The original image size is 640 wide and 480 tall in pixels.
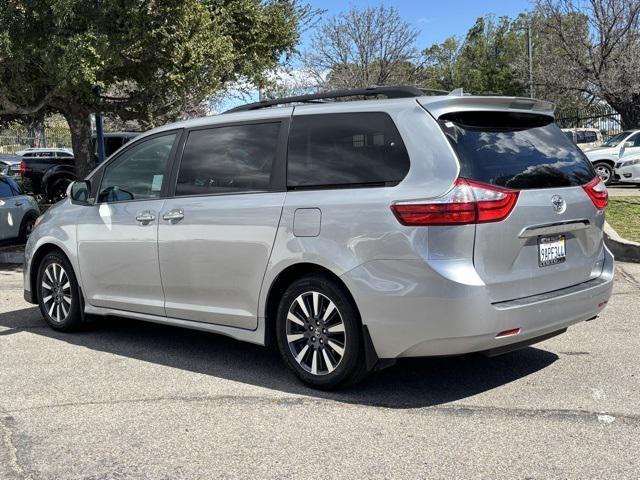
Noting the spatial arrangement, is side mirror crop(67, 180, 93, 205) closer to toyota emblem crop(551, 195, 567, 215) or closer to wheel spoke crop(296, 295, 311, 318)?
wheel spoke crop(296, 295, 311, 318)

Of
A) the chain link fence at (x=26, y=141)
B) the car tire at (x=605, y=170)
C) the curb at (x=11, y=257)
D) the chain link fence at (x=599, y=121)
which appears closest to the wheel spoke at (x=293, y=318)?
the curb at (x=11, y=257)

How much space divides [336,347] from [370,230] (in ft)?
2.71

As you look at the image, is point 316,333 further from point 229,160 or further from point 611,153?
point 611,153

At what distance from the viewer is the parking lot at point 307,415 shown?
142 inches

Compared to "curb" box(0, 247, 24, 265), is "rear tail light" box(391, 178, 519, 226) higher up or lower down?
higher up

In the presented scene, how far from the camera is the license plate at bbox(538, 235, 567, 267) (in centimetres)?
435

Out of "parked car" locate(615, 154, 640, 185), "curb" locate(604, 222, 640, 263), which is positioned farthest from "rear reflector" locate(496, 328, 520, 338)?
"parked car" locate(615, 154, 640, 185)

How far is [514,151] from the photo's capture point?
4.43m

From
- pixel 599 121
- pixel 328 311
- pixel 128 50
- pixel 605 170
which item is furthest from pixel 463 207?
pixel 599 121

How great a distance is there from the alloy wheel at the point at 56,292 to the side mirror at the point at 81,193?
2.14 ft

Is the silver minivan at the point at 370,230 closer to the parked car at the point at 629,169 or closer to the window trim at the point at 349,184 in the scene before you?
the window trim at the point at 349,184

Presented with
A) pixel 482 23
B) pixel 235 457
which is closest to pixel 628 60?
pixel 235 457

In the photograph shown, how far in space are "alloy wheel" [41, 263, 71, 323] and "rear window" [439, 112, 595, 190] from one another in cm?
398

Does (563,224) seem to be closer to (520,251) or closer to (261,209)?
(520,251)
